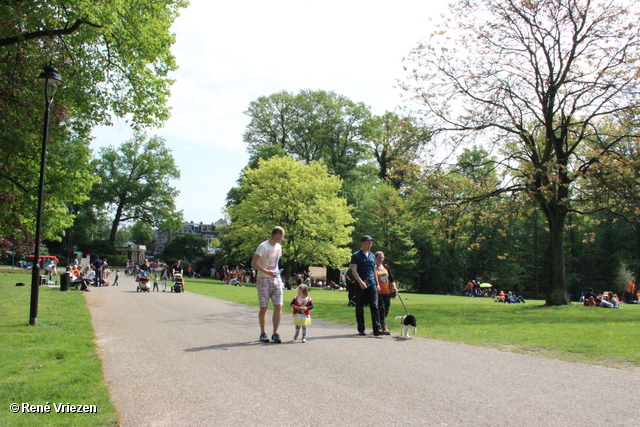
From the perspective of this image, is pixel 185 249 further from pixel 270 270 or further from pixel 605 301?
pixel 270 270

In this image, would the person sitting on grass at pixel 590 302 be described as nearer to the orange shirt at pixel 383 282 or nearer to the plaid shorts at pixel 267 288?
the orange shirt at pixel 383 282

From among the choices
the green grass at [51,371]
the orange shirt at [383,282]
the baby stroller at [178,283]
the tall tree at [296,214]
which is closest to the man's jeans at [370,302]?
the orange shirt at [383,282]

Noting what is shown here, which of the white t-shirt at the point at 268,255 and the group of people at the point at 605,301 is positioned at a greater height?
the white t-shirt at the point at 268,255

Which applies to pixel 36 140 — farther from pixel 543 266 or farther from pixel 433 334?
pixel 543 266

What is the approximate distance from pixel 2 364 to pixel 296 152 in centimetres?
5305

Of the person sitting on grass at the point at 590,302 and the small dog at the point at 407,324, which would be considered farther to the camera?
the person sitting on grass at the point at 590,302

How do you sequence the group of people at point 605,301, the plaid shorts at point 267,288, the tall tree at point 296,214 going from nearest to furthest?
1. the plaid shorts at point 267,288
2. the group of people at point 605,301
3. the tall tree at point 296,214

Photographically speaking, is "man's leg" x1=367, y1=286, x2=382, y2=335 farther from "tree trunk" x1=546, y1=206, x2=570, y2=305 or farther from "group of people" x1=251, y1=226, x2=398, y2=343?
"tree trunk" x1=546, y1=206, x2=570, y2=305

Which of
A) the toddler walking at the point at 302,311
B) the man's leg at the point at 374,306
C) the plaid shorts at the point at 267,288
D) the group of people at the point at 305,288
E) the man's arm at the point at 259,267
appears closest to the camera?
the man's arm at the point at 259,267

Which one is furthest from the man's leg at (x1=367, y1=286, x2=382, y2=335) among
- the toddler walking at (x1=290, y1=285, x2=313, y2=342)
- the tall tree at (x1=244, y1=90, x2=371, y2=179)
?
the tall tree at (x1=244, y1=90, x2=371, y2=179)

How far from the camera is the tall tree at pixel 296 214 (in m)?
43.0

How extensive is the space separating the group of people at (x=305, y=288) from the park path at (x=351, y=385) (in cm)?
50

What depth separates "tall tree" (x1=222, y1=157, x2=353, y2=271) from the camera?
43.0m

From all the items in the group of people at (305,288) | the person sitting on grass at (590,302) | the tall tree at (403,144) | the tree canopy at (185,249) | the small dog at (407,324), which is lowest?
the person sitting on grass at (590,302)
